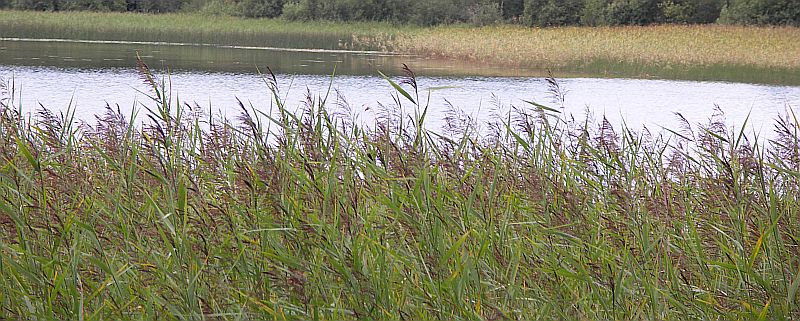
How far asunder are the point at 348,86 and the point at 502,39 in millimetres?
12066

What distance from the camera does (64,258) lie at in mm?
3021

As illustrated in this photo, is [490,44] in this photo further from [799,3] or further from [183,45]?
[799,3]

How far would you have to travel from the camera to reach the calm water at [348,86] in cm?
1173

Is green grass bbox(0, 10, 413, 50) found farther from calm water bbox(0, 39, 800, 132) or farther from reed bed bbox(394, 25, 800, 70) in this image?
calm water bbox(0, 39, 800, 132)

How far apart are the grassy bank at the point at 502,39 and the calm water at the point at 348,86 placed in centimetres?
180

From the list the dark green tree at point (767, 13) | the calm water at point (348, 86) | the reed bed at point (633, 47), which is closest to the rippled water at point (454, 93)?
the calm water at point (348, 86)

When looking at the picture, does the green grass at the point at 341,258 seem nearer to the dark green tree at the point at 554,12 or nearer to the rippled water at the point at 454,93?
the rippled water at the point at 454,93

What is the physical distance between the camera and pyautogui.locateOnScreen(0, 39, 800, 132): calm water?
11734mm

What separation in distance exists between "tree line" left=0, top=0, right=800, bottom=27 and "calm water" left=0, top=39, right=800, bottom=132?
20165 mm

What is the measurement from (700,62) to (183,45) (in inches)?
556

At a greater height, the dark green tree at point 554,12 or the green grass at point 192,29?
the dark green tree at point 554,12

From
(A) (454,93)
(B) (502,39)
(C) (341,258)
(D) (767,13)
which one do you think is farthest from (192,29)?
(C) (341,258)

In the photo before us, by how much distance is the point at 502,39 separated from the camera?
26.4 meters

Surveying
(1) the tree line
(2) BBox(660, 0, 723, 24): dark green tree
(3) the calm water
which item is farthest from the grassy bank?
(2) BBox(660, 0, 723, 24): dark green tree
